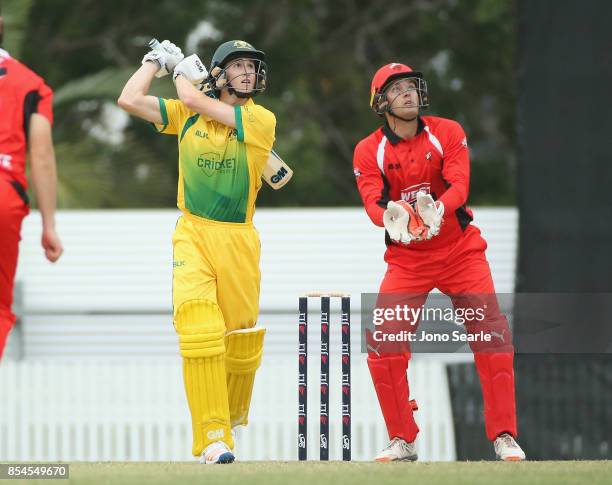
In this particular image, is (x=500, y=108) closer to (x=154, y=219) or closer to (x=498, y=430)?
(x=154, y=219)

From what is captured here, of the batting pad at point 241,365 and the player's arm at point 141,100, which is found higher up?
the player's arm at point 141,100

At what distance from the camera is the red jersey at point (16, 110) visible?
632cm

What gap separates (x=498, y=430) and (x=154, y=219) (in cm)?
699

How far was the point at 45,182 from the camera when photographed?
6262 mm

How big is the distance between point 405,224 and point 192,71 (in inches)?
50.7

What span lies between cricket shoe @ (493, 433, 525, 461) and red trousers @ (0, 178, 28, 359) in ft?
8.86

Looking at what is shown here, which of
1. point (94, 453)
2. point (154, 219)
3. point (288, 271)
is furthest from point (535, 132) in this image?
point (94, 453)

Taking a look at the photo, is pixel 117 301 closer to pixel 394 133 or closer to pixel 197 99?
pixel 394 133

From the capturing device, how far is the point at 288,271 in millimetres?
14070

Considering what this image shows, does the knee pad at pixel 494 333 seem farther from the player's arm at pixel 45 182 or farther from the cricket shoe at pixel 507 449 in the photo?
the player's arm at pixel 45 182

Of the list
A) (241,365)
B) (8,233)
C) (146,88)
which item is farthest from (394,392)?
(8,233)

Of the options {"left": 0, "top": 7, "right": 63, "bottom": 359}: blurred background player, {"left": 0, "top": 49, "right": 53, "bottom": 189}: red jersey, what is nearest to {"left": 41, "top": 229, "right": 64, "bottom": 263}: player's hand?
{"left": 0, "top": 7, "right": 63, "bottom": 359}: blurred background player

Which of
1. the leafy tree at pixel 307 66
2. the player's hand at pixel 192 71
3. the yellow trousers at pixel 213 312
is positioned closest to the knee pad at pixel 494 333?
the yellow trousers at pixel 213 312

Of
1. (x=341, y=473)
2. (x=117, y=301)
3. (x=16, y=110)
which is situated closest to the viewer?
(x=16, y=110)
